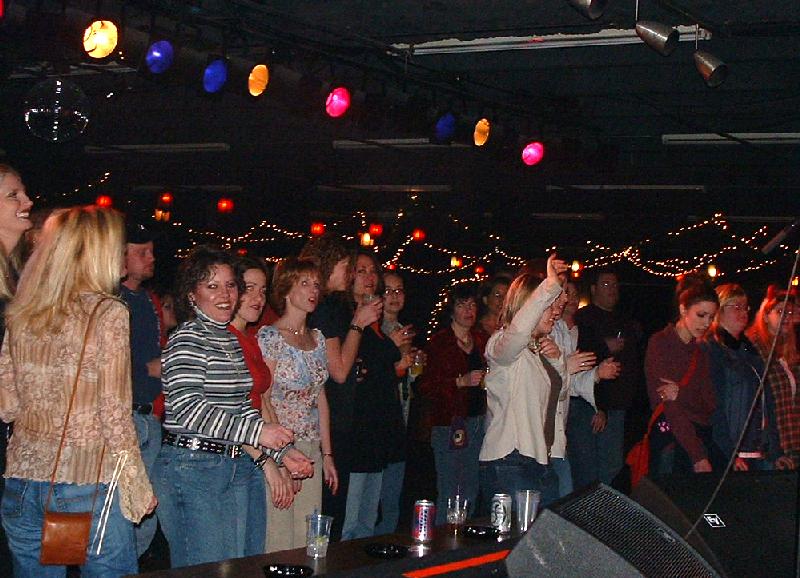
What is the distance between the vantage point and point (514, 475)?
4.33 metres

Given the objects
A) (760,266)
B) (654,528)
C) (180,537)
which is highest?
(760,266)

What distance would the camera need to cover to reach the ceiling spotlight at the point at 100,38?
4.93 meters

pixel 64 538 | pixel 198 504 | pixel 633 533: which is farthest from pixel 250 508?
pixel 633 533

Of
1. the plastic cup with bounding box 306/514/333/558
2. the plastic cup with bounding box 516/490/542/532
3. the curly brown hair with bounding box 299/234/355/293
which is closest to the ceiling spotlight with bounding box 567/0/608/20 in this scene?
the curly brown hair with bounding box 299/234/355/293

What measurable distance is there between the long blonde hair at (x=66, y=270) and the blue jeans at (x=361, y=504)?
208 cm

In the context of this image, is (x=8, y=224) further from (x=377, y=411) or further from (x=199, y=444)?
(x=377, y=411)

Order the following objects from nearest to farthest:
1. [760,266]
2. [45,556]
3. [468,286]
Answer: [45,556]
[468,286]
[760,266]

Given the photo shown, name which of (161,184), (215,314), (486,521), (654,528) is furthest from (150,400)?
(161,184)

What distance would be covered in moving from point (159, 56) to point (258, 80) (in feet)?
2.46

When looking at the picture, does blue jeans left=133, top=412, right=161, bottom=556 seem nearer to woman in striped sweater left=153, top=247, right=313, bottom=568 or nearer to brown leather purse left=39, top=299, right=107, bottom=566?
woman in striped sweater left=153, top=247, right=313, bottom=568

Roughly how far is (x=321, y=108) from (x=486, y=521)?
352 cm

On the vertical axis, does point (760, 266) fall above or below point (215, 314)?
above

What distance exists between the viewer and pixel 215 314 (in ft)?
11.6

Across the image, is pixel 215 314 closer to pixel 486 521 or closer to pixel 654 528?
pixel 486 521
